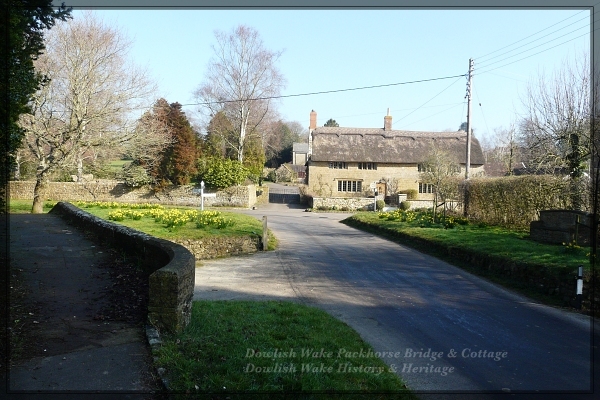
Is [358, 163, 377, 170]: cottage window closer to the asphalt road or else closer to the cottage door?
the cottage door

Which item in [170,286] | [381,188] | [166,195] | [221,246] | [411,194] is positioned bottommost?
[221,246]

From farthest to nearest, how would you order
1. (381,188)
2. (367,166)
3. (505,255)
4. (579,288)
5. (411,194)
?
(367,166)
(381,188)
(411,194)
(505,255)
(579,288)

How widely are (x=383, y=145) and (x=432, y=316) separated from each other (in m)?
48.8

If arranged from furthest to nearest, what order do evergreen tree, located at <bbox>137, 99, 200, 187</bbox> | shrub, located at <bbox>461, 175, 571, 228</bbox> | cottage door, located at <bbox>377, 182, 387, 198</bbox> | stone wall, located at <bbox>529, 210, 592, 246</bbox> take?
cottage door, located at <bbox>377, 182, 387, 198</bbox>
evergreen tree, located at <bbox>137, 99, 200, 187</bbox>
shrub, located at <bbox>461, 175, 571, 228</bbox>
stone wall, located at <bbox>529, 210, 592, 246</bbox>

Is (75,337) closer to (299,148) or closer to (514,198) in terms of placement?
(514,198)

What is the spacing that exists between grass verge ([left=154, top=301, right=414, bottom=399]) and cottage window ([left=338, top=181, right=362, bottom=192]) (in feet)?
159

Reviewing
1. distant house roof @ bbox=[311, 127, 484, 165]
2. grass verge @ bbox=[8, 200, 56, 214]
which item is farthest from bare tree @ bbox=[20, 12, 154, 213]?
distant house roof @ bbox=[311, 127, 484, 165]

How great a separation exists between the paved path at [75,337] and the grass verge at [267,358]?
0.40 metres

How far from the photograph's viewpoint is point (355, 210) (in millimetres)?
48500

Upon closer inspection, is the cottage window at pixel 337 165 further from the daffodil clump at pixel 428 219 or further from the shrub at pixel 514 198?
the shrub at pixel 514 198

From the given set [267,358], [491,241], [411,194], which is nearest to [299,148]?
[411,194]

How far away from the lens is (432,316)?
971 cm

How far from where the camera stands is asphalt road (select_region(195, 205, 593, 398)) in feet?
22.1

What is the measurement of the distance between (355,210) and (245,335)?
4225 cm
